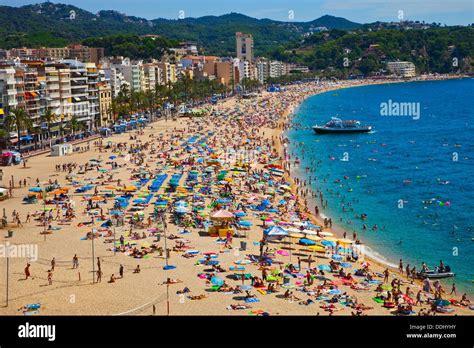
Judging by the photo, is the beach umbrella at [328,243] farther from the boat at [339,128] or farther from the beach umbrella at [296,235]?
the boat at [339,128]

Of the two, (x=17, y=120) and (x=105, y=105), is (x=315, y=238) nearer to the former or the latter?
(x=17, y=120)

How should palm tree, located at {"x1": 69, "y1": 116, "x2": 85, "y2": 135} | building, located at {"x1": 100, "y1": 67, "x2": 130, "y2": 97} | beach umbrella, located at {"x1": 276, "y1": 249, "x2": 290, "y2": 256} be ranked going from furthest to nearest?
building, located at {"x1": 100, "y1": 67, "x2": 130, "y2": 97} < palm tree, located at {"x1": 69, "y1": 116, "x2": 85, "y2": 135} < beach umbrella, located at {"x1": 276, "y1": 249, "x2": 290, "y2": 256}

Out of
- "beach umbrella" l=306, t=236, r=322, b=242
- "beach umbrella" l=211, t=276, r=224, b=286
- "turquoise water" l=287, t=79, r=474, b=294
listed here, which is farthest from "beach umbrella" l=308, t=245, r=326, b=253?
"beach umbrella" l=211, t=276, r=224, b=286

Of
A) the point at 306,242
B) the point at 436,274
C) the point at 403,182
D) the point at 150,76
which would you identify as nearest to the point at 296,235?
the point at 306,242

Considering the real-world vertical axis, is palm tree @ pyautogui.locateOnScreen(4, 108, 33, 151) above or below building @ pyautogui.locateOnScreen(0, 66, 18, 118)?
below

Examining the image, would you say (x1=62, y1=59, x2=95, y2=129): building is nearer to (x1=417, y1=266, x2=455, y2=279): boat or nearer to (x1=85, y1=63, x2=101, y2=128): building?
(x1=85, y1=63, x2=101, y2=128): building

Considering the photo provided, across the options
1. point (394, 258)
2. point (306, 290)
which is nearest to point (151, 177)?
point (394, 258)

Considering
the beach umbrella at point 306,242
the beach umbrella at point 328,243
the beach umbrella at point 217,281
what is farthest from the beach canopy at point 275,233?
the beach umbrella at point 217,281
